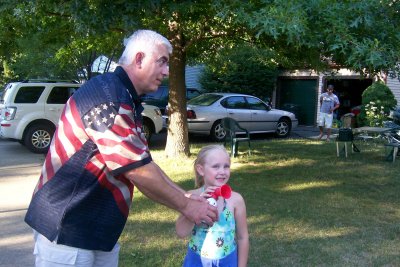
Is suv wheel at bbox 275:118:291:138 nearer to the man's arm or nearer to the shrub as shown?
the shrub

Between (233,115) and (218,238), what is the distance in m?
12.0

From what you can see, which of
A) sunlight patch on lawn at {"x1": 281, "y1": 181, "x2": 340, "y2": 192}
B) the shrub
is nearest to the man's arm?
sunlight patch on lawn at {"x1": 281, "y1": 181, "x2": 340, "y2": 192}

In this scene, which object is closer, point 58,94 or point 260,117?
point 58,94

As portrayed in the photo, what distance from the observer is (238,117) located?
14648 mm

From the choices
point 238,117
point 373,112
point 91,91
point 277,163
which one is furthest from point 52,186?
point 373,112

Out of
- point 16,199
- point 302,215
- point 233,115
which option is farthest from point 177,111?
point 302,215

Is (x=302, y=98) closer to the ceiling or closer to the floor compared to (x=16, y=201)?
closer to the ceiling

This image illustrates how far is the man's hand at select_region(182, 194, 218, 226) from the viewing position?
2.24m

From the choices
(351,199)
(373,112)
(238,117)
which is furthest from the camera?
(373,112)

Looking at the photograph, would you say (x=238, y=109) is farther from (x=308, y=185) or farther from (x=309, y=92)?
(x=309, y=92)

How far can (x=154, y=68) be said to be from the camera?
7.27ft

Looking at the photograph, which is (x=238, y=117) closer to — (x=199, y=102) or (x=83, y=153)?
(x=199, y=102)

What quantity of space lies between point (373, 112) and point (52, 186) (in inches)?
613

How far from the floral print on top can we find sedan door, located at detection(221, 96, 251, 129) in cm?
1193
